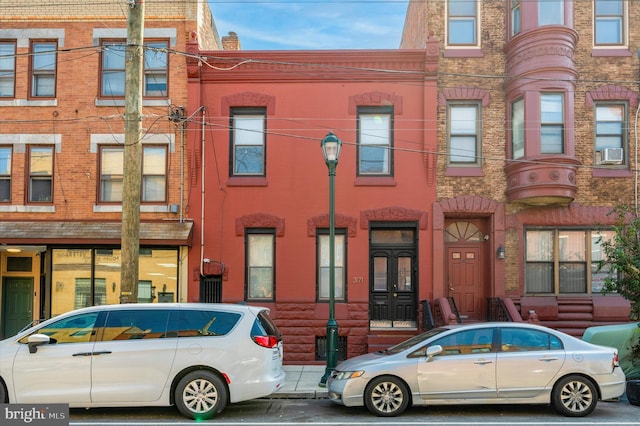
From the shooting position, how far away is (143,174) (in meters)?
15.4

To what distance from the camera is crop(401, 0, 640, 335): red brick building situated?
1463cm

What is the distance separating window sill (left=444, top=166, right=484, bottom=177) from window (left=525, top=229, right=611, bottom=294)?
1998 millimetres

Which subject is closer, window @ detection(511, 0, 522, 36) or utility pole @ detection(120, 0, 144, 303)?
utility pole @ detection(120, 0, 144, 303)

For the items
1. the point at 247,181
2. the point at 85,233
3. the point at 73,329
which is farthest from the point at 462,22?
the point at 73,329

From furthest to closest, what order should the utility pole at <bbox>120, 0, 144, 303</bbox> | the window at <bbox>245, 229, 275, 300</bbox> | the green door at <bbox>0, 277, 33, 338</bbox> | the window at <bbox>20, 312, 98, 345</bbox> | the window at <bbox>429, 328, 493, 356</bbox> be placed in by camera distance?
the green door at <bbox>0, 277, 33, 338</bbox>, the window at <bbox>245, 229, 275, 300</bbox>, the utility pole at <bbox>120, 0, 144, 303</bbox>, the window at <bbox>429, 328, 493, 356</bbox>, the window at <bbox>20, 312, 98, 345</bbox>

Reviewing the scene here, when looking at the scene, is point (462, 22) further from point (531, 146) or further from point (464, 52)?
point (531, 146)

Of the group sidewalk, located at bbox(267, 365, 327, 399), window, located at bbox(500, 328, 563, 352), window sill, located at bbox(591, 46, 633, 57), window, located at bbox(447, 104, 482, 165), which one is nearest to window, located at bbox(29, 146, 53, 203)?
sidewalk, located at bbox(267, 365, 327, 399)

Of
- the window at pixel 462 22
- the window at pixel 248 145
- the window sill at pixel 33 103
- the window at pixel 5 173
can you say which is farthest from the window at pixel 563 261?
the window at pixel 5 173

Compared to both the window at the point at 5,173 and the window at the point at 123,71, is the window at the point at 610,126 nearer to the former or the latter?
the window at the point at 123,71

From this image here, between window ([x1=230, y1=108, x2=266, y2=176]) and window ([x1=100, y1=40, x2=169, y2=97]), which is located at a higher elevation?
window ([x1=100, y1=40, x2=169, y2=97])

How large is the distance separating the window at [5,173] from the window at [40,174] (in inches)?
22.2

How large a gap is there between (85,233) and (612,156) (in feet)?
43.2

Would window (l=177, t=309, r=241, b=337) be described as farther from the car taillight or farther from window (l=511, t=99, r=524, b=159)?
window (l=511, t=99, r=524, b=159)

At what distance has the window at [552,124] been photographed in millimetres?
14711
